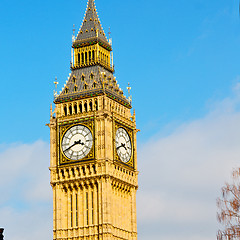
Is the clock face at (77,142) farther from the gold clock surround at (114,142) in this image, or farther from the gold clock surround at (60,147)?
the gold clock surround at (114,142)

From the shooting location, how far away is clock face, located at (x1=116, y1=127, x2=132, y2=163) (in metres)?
106

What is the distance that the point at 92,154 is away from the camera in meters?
104

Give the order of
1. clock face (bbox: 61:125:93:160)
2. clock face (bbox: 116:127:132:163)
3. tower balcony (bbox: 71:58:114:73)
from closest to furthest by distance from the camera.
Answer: clock face (bbox: 61:125:93:160) → clock face (bbox: 116:127:132:163) → tower balcony (bbox: 71:58:114:73)

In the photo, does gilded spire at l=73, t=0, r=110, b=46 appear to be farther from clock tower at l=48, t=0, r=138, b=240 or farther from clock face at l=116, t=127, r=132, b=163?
clock face at l=116, t=127, r=132, b=163

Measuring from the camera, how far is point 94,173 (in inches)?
4058

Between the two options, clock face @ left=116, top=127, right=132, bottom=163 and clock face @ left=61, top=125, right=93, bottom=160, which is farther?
clock face @ left=116, top=127, right=132, bottom=163

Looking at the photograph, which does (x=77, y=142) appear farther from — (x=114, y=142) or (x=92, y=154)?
(x=114, y=142)

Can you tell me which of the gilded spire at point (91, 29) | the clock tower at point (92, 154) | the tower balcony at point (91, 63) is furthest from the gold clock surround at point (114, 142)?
the gilded spire at point (91, 29)

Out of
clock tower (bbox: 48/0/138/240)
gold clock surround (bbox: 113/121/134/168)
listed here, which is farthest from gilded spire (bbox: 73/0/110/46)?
gold clock surround (bbox: 113/121/134/168)

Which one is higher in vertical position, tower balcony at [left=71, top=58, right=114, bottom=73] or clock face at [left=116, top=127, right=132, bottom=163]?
tower balcony at [left=71, top=58, right=114, bottom=73]

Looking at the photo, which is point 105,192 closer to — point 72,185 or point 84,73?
point 72,185

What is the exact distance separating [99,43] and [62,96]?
8254mm

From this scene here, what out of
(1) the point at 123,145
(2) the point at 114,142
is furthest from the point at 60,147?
(1) the point at 123,145

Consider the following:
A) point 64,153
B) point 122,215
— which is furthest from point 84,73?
point 122,215
